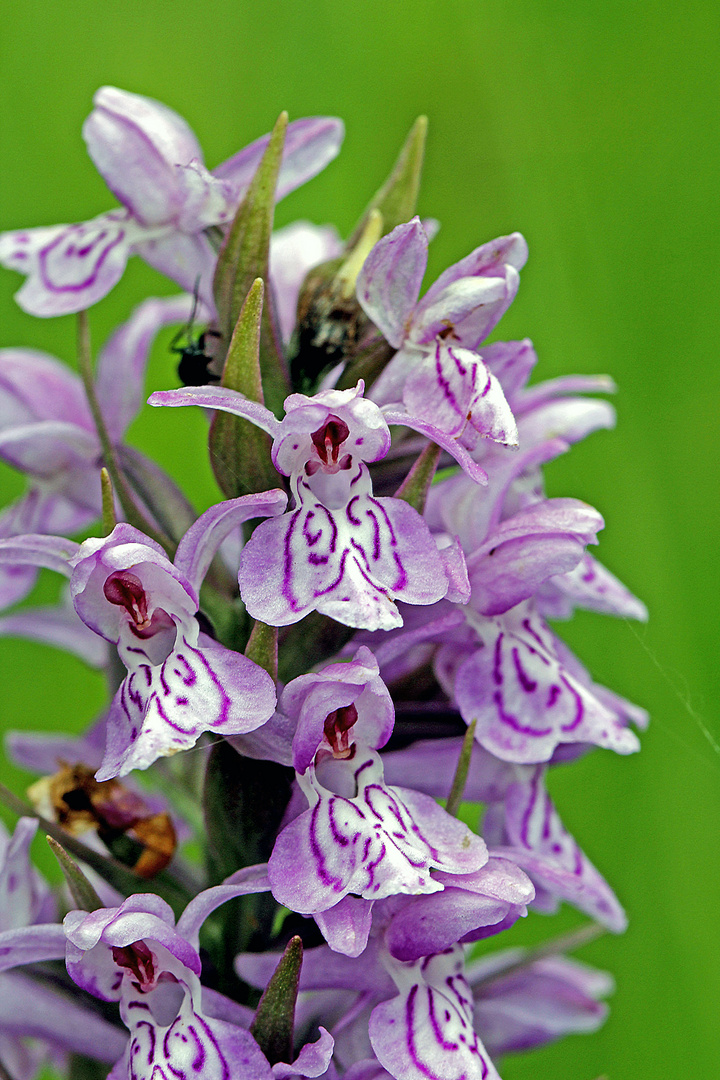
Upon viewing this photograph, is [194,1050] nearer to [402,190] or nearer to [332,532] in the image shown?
[332,532]

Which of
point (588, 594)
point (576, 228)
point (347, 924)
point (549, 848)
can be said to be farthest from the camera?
point (576, 228)

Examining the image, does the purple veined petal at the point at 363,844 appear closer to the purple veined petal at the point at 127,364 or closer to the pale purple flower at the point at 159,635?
the pale purple flower at the point at 159,635

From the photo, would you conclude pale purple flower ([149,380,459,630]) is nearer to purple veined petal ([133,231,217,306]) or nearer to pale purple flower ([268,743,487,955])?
pale purple flower ([268,743,487,955])

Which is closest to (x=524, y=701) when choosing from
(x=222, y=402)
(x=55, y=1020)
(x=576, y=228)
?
(x=222, y=402)

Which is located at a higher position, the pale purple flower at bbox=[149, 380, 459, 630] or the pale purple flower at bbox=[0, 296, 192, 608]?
the pale purple flower at bbox=[149, 380, 459, 630]

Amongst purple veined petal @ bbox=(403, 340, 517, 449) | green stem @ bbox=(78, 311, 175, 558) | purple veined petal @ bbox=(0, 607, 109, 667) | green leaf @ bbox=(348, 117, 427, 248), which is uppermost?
green leaf @ bbox=(348, 117, 427, 248)

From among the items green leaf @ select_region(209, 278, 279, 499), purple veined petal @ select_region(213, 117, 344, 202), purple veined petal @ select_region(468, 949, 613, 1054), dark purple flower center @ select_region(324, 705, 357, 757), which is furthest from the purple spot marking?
purple veined petal @ select_region(468, 949, 613, 1054)

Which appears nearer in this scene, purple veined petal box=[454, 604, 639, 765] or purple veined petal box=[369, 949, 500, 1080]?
purple veined petal box=[369, 949, 500, 1080]
